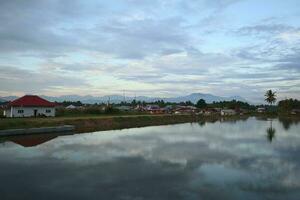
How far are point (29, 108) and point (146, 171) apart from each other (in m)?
28.5

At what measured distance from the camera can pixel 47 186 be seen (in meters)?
12.4

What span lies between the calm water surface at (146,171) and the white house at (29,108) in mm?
15575

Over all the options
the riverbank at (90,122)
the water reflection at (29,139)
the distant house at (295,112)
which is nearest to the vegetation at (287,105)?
the distant house at (295,112)

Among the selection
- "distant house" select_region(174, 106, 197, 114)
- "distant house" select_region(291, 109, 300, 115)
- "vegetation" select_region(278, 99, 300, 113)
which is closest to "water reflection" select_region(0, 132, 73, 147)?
"distant house" select_region(174, 106, 197, 114)

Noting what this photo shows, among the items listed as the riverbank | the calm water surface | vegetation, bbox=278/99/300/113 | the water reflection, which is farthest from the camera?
vegetation, bbox=278/99/300/113

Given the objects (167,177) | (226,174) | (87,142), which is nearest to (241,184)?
(226,174)

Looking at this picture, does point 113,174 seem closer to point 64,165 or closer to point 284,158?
point 64,165

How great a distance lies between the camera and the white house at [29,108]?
128 feet

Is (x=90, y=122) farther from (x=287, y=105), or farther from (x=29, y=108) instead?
(x=287, y=105)

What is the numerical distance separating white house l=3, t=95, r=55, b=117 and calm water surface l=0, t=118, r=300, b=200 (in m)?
15.6

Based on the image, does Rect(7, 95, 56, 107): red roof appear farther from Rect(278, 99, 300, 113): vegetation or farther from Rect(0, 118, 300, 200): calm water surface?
Rect(278, 99, 300, 113): vegetation

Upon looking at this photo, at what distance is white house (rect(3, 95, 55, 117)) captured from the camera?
1534 inches

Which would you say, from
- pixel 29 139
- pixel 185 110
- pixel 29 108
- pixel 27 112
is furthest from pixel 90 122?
pixel 185 110

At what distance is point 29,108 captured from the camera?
131ft
